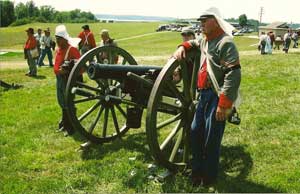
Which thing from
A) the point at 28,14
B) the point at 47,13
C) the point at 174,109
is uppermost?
the point at 47,13

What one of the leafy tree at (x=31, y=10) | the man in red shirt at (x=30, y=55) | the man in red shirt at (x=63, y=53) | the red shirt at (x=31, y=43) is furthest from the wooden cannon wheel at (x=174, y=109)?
the leafy tree at (x=31, y=10)

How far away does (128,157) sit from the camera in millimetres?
6719

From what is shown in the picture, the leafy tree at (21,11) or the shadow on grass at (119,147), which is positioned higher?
the leafy tree at (21,11)

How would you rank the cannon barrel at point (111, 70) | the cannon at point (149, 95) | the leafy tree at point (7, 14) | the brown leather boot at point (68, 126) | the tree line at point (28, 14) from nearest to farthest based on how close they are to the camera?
the cannon at point (149, 95) → the cannon barrel at point (111, 70) → the brown leather boot at point (68, 126) → the leafy tree at point (7, 14) → the tree line at point (28, 14)

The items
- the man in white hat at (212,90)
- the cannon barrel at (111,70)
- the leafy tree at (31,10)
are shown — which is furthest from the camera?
the leafy tree at (31,10)

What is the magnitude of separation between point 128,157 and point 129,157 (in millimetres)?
15

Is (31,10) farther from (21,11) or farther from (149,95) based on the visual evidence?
(149,95)

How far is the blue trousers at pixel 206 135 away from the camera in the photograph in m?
5.19

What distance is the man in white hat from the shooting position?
491 centimetres

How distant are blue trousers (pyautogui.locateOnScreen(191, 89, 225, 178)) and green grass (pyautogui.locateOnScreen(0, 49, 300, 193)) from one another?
273 millimetres

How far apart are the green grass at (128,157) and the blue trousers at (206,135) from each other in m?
0.27

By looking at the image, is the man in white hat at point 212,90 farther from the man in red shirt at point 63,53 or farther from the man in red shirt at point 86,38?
the man in red shirt at point 86,38

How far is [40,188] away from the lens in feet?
18.5

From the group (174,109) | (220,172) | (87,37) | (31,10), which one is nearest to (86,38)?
(87,37)
